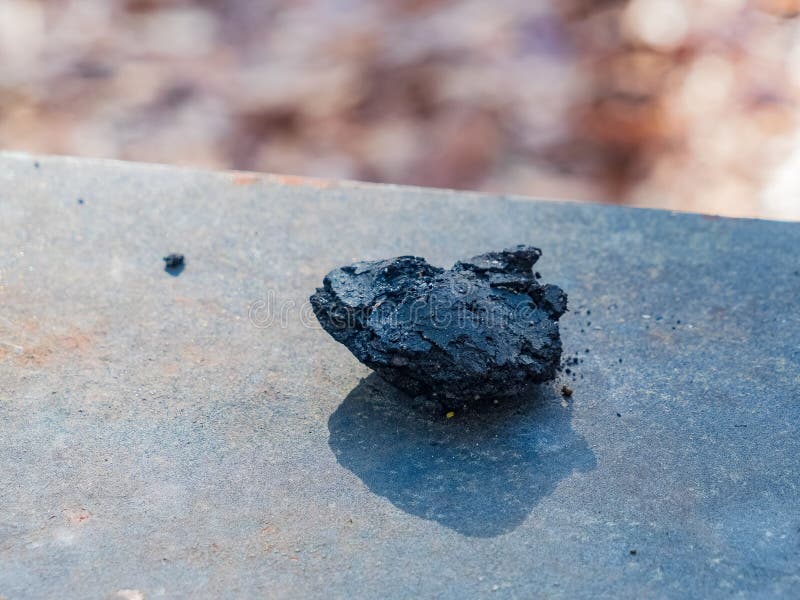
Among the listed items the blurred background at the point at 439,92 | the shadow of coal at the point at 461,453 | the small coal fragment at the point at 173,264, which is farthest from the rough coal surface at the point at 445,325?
the blurred background at the point at 439,92

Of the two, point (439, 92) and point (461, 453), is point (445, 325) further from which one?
point (439, 92)

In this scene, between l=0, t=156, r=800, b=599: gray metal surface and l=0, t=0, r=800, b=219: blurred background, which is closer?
l=0, t=156, r=800, b=599: gray metal surface

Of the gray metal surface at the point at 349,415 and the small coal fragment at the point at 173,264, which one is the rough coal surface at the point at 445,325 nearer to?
the gray metal surface at the point at 349,415

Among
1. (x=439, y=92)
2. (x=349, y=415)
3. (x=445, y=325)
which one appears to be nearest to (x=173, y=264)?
(x=349, y=415)

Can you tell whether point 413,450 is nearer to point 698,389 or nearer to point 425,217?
point 698,389

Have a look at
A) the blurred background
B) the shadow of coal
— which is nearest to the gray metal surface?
the shadow of coal

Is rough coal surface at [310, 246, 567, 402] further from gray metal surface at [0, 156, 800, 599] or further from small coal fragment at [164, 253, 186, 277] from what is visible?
small coal fragment at [164, 253, 186, 277]
